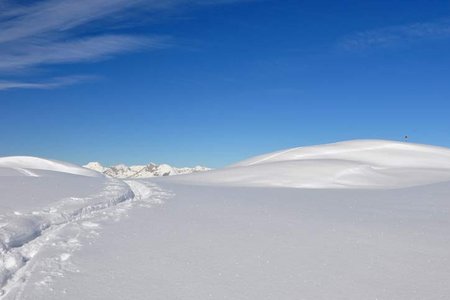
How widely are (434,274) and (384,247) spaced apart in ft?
5.43

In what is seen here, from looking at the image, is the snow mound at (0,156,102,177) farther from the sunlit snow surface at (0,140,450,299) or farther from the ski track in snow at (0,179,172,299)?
the ski track in snow at (0,179,172,299)

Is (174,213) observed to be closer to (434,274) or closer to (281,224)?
(281,224)

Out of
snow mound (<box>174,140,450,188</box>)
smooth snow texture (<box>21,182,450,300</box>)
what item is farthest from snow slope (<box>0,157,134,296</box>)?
snow mound (<box>174,140,450,188</box>)

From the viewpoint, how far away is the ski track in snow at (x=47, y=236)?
5852 millimetres

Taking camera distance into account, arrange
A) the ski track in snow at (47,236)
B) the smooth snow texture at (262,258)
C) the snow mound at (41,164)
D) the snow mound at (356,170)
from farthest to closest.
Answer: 1. the snow mound at (41,164)
2. the snow mound at (356,170)
3. the ski track in snow at (47,236)
4. the smooth snow texture at (262,258)

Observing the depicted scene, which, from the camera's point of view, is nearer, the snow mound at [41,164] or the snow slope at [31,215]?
the snow slope at [31,215]

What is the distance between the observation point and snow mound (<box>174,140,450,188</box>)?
2355 cm

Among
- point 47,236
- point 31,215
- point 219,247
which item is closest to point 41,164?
point 31,215

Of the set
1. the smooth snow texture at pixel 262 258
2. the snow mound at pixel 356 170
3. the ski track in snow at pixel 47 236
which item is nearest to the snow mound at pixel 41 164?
the snow mound at pixel 356 170

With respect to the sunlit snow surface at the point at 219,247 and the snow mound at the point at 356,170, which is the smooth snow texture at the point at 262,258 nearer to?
the sunlit snow surface at the point at 219,247

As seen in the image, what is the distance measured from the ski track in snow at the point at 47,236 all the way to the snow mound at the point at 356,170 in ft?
42.1

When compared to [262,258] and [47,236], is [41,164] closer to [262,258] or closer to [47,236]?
[47,236]

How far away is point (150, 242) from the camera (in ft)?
26.6

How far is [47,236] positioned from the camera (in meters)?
8.34
